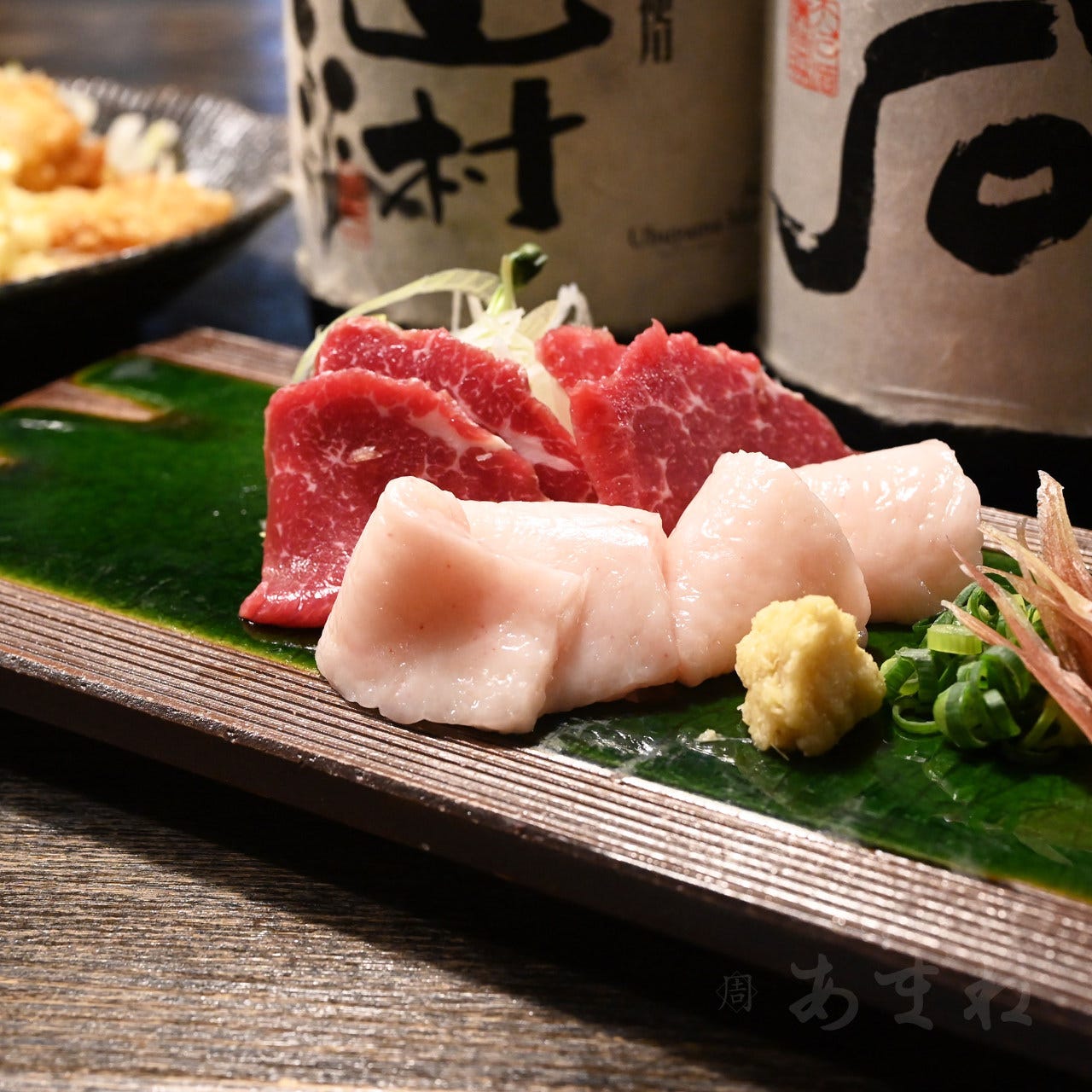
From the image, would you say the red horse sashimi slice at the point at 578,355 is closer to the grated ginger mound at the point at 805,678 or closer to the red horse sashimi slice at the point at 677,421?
the red horse sashimi slice at the point at 677,421

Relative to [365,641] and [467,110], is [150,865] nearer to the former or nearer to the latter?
[365,641]

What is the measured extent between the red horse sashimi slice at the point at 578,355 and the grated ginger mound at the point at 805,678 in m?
0.71

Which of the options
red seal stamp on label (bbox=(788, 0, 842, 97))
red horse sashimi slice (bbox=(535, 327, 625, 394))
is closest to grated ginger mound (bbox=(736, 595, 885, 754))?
red horse sashimi slice (bbox=(535, 327, 625, 394))

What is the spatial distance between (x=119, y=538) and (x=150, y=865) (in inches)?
30.4

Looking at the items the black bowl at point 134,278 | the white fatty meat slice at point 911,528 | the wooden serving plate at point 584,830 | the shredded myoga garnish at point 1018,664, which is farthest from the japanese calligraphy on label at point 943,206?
the black bowl at point 134,278

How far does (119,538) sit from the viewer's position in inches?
95.7

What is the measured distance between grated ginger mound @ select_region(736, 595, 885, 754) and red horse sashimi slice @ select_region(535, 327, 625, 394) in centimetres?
71

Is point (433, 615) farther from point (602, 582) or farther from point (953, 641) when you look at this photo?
point (953, 641)

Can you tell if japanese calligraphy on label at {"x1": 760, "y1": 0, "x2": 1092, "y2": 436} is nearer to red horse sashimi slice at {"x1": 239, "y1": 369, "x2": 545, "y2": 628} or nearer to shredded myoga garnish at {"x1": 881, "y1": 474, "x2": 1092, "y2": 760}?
shredded myoga garnish at {"x1": 881, "y1": 474, "x2": 1092, "y2": 760}

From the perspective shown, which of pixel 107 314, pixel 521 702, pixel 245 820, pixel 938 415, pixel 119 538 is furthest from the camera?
pixel 107 314

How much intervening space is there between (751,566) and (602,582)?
219 millimetres

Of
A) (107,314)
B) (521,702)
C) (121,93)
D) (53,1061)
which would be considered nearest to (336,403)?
(521,702)

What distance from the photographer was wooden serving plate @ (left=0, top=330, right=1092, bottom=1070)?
1.41 m

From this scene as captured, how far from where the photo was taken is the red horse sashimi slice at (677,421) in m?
2.16
